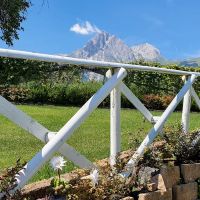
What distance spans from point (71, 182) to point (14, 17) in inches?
834

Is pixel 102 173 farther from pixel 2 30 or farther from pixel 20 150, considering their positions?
pixel 2 30

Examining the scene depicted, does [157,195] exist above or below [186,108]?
below

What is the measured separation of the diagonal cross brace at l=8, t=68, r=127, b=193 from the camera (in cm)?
356

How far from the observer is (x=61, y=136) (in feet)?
12.7

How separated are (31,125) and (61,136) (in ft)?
0.77

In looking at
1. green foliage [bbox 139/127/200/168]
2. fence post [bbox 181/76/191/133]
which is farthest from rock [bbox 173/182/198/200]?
fence post [bbox 181/76/191/133]

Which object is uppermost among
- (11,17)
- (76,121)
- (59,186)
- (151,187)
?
(11,17)

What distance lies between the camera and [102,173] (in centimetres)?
430

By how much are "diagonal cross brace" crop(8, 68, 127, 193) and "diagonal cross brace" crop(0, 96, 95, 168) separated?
107mm

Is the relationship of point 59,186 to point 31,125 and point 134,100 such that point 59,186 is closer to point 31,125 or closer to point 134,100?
point 31,125

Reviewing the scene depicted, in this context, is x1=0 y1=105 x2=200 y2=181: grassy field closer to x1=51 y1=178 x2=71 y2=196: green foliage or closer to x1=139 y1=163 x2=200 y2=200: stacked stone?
x1=139 y1=163 x2=200 y2=200: stacked stone

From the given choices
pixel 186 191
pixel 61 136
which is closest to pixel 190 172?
pixel 186 191

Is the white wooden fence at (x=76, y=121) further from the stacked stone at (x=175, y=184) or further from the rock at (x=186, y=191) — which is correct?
the rock at (x=186, y=191)

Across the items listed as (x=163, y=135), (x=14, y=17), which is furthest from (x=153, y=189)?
(x=14, y=17)
